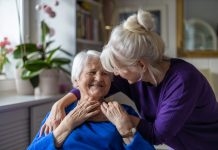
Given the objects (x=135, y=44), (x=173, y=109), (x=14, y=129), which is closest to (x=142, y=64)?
(x=135, y=44)

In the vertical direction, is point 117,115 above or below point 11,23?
below

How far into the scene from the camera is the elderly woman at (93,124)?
1274 mm

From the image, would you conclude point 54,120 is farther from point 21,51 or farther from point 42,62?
point 21,51

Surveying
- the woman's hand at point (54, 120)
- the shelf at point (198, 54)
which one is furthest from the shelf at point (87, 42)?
the woman's hand at point (54, 120)

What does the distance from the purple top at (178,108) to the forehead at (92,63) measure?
0.11 m

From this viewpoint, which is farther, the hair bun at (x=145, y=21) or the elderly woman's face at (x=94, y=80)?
the elderly woman's face at (x=94, y=80)

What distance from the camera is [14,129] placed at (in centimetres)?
194

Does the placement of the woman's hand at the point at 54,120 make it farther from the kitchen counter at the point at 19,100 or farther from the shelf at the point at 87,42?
the shelf at the point at 87,42

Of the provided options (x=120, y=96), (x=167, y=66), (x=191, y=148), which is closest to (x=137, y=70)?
(x=167, y=66)

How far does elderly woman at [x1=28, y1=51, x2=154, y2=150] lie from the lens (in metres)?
1.27

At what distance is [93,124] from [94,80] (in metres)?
0.21

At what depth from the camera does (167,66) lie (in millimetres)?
1317

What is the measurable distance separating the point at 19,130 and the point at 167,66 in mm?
1124

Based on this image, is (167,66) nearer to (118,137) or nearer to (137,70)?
(137,70)
